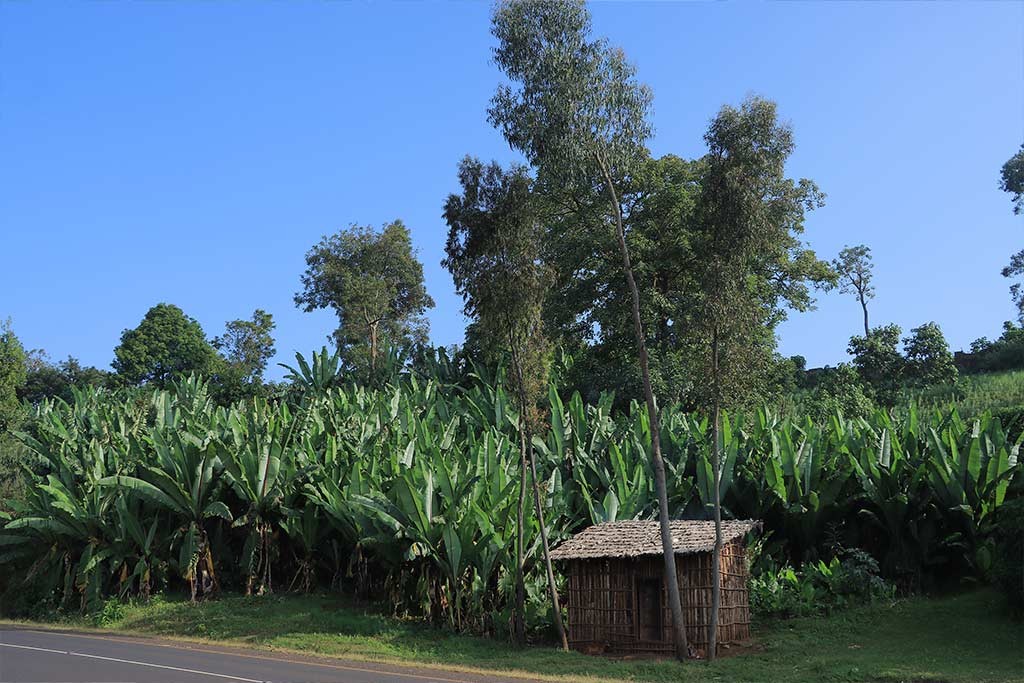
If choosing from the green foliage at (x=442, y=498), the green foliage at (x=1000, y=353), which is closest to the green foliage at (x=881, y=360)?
the green foliage at (x=1000, y=353)

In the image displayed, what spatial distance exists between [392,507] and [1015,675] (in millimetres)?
11086

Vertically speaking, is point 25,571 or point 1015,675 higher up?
point 25,571

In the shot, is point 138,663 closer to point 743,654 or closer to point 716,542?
point 716,542

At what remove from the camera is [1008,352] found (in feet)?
145

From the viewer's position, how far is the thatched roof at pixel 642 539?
1623 centimetres

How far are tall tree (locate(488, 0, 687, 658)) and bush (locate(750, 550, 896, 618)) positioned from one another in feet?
11.1

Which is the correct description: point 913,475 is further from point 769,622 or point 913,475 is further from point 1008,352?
point 1008,352

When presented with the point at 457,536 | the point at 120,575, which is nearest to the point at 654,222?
the point at 457,536

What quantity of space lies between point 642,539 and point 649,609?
3.91 feet

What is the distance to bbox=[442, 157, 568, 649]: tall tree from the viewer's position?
59.2 ft

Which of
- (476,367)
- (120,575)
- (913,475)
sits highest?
(476,367)

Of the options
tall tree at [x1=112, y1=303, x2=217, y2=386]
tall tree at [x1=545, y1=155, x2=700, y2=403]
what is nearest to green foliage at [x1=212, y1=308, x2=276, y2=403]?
tall tree at [x1=112, y1=303, x2=217, y2=386]

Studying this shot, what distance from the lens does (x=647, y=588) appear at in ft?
→ 54.5

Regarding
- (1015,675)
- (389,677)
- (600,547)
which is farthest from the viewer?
(600,547)
